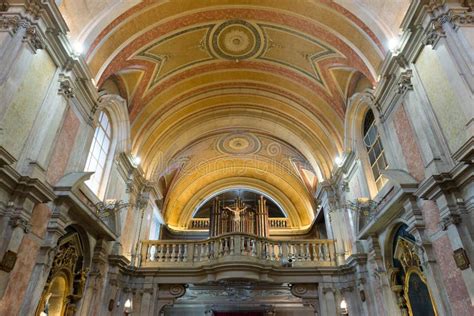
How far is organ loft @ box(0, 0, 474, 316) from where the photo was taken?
15.6 ft

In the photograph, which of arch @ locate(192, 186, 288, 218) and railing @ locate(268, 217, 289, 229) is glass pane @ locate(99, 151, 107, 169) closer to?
arch @ locate(192, 186, 288, 218)

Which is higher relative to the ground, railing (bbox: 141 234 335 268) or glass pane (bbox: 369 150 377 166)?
glass pane (bbox: 369 150 377 166)

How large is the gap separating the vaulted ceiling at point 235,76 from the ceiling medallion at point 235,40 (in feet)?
0.09

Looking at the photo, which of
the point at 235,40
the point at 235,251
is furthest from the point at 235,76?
the point at 235,251

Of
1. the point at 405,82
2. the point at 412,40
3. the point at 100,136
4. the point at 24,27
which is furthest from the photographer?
the point at 100,136

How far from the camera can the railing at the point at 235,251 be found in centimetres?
859

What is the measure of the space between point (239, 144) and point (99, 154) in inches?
260

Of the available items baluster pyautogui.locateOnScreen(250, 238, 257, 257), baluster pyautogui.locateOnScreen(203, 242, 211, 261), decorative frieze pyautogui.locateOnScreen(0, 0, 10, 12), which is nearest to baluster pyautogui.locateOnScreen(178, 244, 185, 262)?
baluster pyautogui.locateOnScreen(203, 242, 211, 261)

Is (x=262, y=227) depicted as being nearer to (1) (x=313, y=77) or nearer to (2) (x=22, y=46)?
(1) (x=313, y=77)

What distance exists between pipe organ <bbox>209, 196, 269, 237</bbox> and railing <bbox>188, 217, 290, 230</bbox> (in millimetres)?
1036

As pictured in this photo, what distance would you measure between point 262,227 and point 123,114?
7537 millimetres

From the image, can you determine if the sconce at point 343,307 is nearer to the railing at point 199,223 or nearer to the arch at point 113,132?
the arch at point 113,132

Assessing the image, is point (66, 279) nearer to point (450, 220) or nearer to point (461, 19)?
point (450, 220)

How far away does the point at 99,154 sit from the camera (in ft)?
26.1
